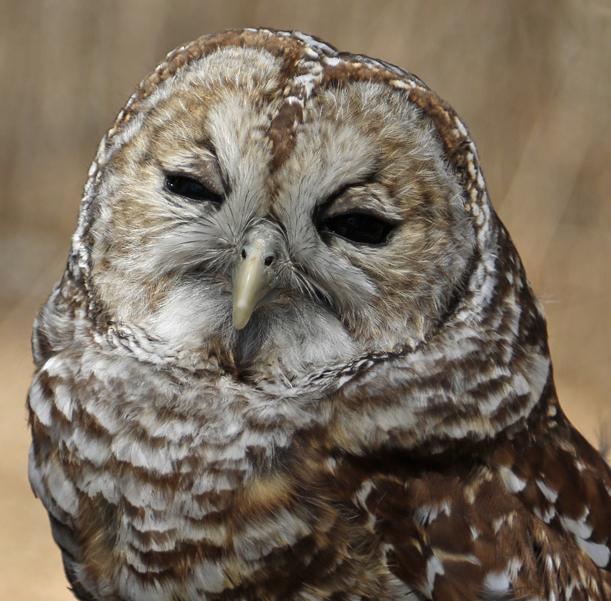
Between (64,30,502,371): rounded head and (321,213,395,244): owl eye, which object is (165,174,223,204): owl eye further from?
(321,213,395,244): owl eye

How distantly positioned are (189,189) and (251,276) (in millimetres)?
192

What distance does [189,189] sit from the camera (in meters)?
1.23

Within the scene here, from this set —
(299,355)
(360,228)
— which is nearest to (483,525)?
(299,355)

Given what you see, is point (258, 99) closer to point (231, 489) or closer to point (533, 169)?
point (231, 489)

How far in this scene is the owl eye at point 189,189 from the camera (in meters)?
1.21

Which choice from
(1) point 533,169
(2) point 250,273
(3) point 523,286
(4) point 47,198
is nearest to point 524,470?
(3) point 523,286

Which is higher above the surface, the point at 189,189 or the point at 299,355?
the point at 189,189

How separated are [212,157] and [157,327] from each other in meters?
0.29

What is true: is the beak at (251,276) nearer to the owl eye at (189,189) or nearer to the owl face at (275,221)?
the owl face at (275,221)

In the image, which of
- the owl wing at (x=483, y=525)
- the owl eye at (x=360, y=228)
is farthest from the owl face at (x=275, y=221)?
the owl wing at (x=483, y=525)

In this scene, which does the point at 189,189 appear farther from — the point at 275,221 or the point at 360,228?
the point at 360,228

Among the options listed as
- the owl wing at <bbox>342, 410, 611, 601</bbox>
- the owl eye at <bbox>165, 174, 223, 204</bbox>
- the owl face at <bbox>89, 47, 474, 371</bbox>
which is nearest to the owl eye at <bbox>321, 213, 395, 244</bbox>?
the owl face at <bbox>89, 47, 474, 371</bbox>

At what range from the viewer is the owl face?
45.7 inches

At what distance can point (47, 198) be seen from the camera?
410 centimetres
